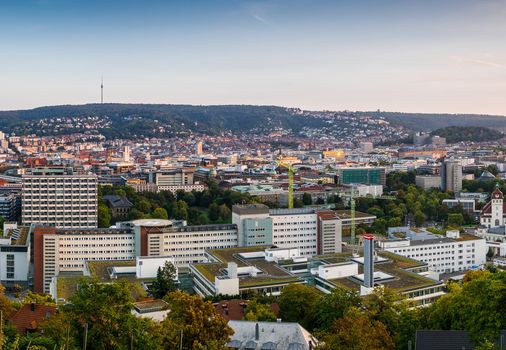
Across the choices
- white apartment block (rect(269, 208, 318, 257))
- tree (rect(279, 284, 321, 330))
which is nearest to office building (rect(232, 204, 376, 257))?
white apartment block (rect(269, 208, 318, 257))

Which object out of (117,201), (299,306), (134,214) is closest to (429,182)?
(117,201)

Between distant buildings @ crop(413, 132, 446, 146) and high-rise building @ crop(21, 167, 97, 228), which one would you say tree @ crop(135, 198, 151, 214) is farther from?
distant buildings @ crop(413, 132, 446, 146)

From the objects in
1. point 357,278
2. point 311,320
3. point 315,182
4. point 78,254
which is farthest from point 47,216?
point 315,182

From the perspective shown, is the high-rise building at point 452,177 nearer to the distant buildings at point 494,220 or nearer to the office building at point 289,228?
the distant buildings at point 494,220

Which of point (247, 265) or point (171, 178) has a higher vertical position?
point (171, 178)

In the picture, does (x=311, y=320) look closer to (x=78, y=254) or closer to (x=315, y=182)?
(x=78, y=254)

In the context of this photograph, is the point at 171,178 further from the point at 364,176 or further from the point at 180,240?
the point at 180,240

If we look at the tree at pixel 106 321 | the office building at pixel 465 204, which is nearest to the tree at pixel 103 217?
the office building at pixel 465 204
